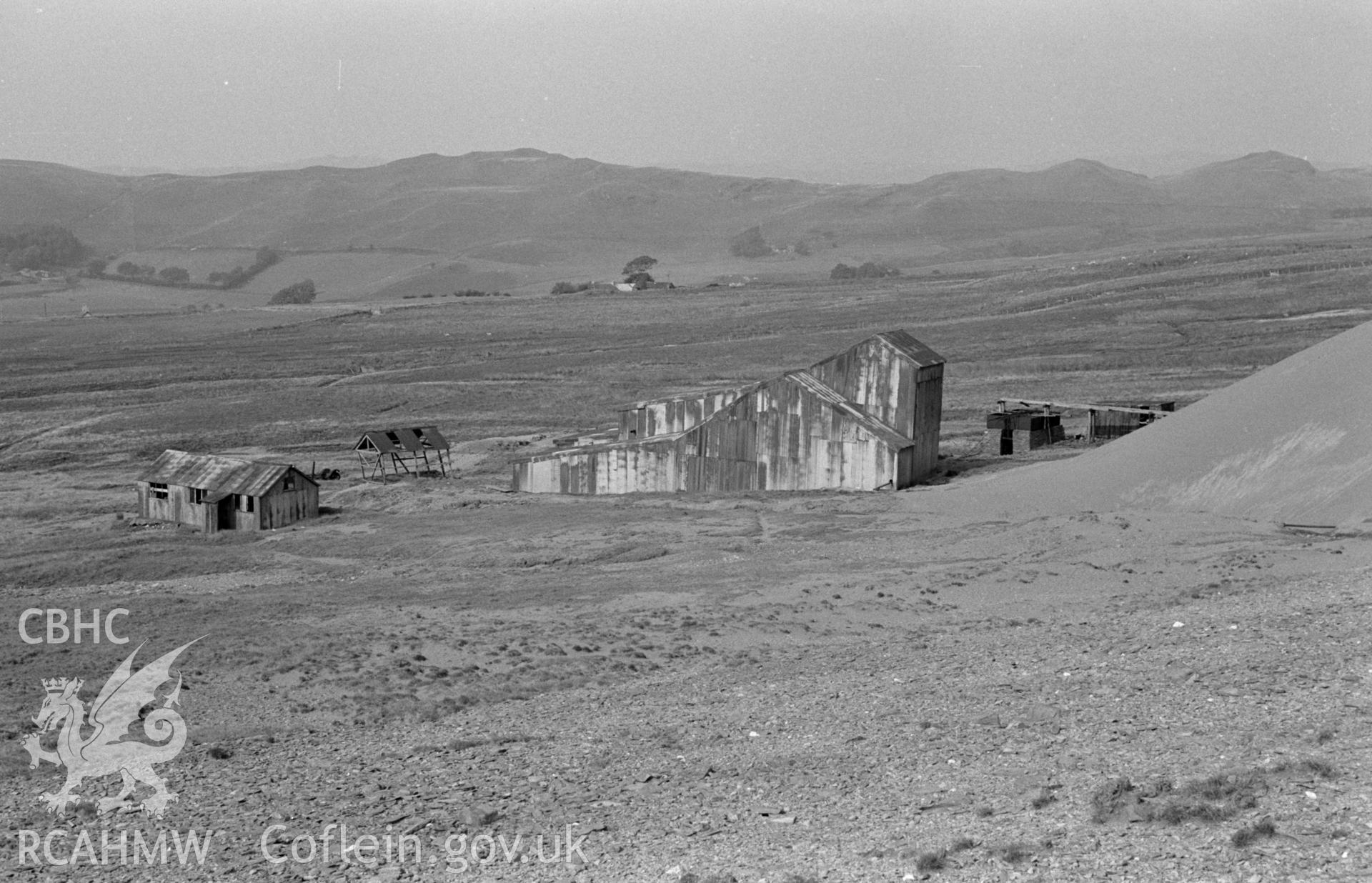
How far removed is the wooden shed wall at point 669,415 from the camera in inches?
1561

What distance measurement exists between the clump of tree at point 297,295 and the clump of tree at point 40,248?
144ft

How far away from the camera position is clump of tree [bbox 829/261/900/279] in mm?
131375

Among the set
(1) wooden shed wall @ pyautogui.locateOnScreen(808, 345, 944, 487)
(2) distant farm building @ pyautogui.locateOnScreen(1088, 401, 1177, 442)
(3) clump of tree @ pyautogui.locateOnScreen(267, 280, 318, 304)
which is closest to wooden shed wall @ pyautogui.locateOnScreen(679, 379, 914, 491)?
(1) wooden shed wall @ pyautogui.locateOnScreen(808, 345, 944, 487)

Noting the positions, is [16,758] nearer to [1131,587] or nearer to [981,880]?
[981,880]

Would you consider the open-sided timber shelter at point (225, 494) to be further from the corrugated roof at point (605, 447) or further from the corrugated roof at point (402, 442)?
the corrugated roof at point (605, 447)

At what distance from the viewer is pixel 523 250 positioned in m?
172

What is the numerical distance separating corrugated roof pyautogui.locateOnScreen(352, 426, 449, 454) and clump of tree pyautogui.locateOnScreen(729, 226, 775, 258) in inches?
4991

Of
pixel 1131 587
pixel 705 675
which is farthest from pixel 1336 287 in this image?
pixel 705 675

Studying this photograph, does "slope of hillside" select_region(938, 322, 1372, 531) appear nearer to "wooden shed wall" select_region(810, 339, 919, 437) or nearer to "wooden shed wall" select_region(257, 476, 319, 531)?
"wooden shed wall" select_region(810, 339, 919, 437)

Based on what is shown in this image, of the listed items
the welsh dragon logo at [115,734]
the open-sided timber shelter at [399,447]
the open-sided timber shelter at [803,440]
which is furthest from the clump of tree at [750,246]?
the welsh dragon logo at [115,734]

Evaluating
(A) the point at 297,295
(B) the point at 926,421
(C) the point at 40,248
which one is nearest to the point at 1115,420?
(B) the point at 926,421

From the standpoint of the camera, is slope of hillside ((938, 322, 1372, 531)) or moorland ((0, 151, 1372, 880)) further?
slope of hillside ((938, 322, 1372, 531))

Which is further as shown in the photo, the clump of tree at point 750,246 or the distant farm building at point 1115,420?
the clump of tree at point 750,246

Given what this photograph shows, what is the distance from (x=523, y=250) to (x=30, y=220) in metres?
72.1
